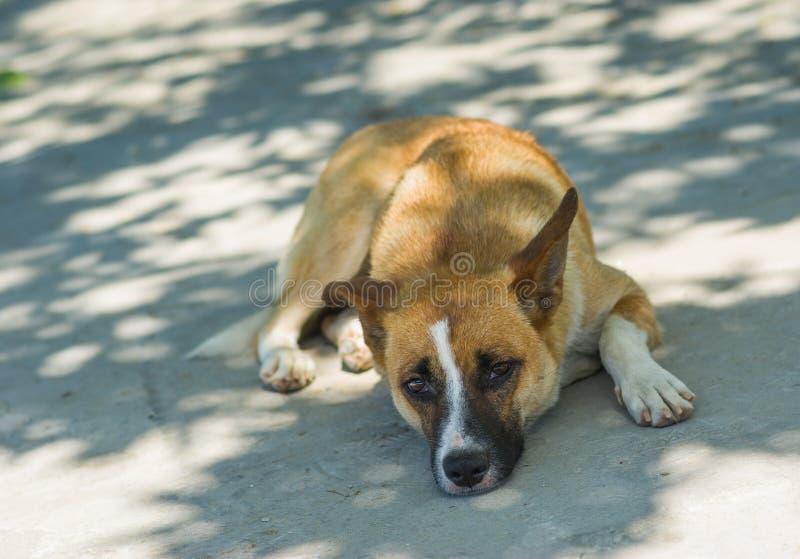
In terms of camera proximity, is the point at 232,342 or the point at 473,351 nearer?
the point at 473,351

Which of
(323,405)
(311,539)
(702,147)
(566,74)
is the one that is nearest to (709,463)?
(311,539)

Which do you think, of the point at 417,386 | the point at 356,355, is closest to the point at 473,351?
the point at 417,386

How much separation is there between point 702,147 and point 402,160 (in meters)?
2.17

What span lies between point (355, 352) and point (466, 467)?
146 cm

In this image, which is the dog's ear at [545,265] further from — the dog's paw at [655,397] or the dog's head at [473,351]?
the dog's paw at [655,397]

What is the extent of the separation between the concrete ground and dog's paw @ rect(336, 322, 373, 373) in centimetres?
8

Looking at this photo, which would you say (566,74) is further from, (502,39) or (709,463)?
(709,463)

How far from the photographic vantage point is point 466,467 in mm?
3537

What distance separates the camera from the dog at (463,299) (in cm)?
375

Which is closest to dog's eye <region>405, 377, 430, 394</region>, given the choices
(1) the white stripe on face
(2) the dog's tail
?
(1) the white stripe on face

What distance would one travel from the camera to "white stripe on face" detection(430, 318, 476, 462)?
142 inches

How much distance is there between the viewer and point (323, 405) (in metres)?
4.63

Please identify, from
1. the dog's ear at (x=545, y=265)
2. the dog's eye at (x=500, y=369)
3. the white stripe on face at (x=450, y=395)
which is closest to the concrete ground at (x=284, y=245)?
the white stripe on face at (x=450, y=395)

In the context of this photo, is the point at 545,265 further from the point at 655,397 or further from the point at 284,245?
the point at 284,245
